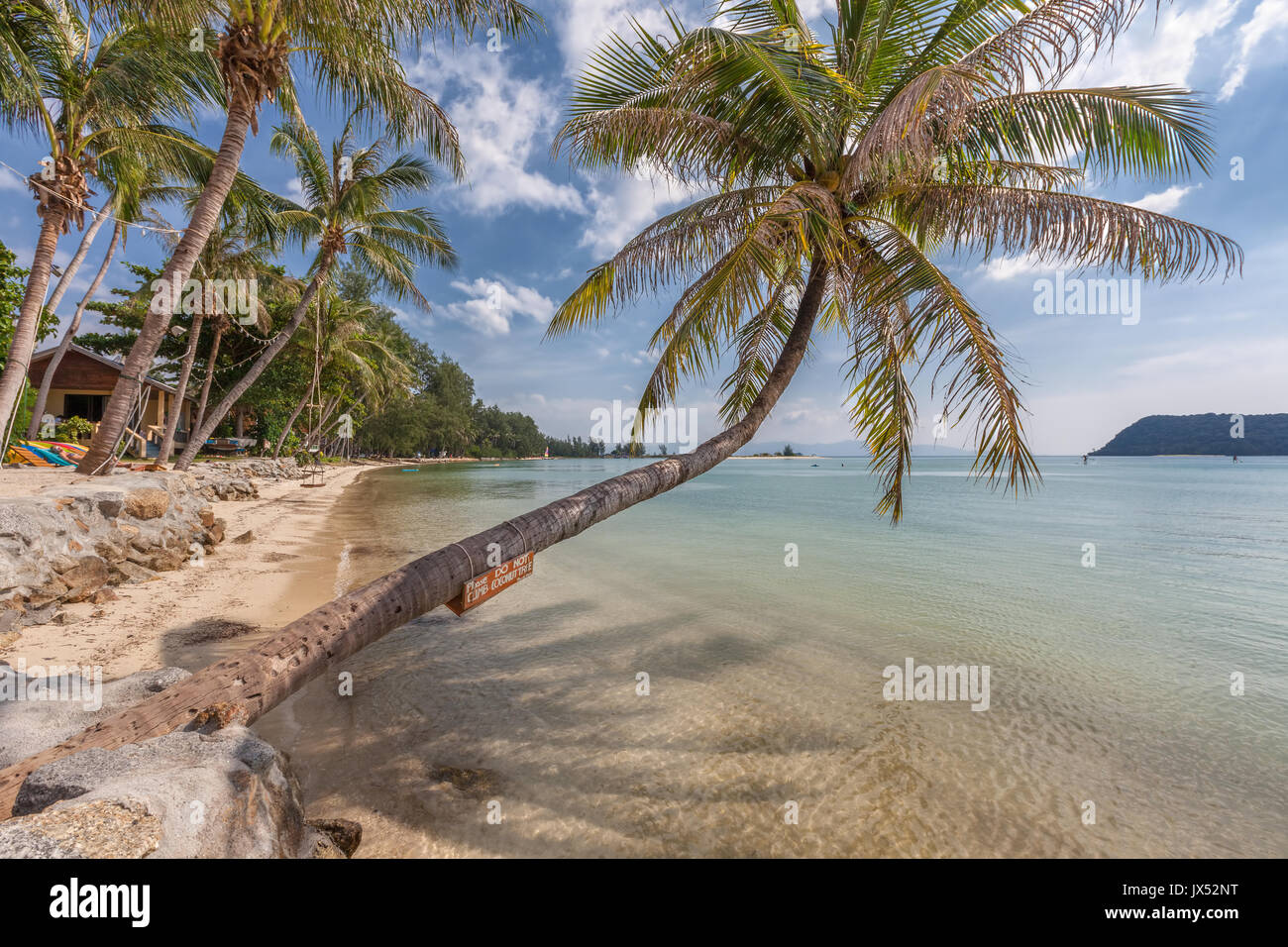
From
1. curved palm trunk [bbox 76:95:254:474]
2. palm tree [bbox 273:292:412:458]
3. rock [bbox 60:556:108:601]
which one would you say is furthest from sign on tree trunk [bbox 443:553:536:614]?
palm tree [bbox 273:292:412:458]

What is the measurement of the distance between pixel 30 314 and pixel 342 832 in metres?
12.2

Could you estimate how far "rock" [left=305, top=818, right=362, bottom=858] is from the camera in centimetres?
264

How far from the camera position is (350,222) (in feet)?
52.7

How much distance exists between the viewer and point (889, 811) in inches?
132

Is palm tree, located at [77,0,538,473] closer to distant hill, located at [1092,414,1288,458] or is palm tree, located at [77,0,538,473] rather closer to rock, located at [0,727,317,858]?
rock, located at [0,727,317,858]

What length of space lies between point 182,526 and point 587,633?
662 centimetres

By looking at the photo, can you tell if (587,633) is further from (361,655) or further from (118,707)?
(118,707)

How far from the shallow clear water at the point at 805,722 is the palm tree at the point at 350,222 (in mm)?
10156

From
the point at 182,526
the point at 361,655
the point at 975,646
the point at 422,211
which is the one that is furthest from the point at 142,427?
the point at 975,646

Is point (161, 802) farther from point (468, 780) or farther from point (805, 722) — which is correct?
point (805, 722)

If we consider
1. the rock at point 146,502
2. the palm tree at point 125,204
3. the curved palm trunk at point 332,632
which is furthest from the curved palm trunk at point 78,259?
the curved palm trunk at point 332,632

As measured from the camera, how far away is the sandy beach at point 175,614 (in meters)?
4.34

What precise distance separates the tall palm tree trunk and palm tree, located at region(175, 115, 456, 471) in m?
5.13

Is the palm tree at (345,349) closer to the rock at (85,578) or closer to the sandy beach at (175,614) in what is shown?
the sandy beach at (175,614)
